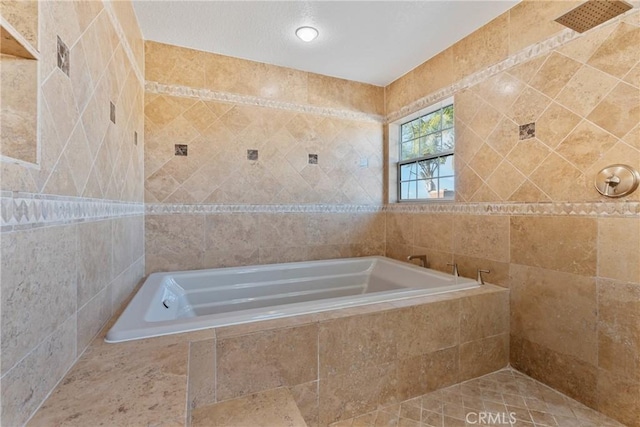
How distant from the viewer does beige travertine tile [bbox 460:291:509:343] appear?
1.69 m

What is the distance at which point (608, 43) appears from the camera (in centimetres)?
144

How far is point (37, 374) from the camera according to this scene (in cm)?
78

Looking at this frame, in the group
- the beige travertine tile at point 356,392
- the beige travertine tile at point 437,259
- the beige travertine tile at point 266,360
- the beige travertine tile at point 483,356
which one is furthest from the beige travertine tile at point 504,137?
the beige travertine tile at point 266,360

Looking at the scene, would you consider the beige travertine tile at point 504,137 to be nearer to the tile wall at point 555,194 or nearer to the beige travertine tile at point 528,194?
the tile wall at point 555,194

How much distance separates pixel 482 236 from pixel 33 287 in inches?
95.2

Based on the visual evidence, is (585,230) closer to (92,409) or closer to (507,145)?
(507,145)

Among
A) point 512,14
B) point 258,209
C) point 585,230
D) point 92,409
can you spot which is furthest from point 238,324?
point 512,14

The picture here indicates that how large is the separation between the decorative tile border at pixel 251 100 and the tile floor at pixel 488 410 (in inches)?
98.4

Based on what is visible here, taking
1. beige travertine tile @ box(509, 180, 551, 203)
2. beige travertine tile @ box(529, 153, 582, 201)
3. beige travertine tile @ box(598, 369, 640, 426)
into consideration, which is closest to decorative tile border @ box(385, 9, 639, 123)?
beige travertine tile @ box(529, 153, 582, 201)

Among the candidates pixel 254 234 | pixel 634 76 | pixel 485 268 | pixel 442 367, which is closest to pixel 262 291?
pixel 254 234

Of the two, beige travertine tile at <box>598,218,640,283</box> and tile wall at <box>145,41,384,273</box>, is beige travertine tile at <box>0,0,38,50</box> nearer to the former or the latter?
tile wall at <box>145,41,384,273</box>

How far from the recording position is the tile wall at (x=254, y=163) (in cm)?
231

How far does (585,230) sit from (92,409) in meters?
2.29

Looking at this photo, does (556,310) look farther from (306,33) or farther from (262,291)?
(306,33)
